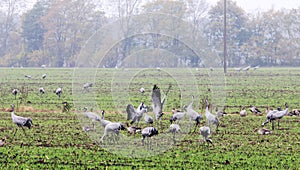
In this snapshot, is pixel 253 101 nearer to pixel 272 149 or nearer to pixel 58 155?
pixel 272 149

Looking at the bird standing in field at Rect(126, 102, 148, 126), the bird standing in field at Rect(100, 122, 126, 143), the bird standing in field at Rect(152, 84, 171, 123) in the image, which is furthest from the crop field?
the bird standing in field at Rect(126, 102, 148, 126)

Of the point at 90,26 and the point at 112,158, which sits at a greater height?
the point at 90,26

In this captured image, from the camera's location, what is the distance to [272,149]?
12.6 metres

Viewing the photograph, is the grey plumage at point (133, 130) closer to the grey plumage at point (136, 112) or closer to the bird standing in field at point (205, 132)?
the grey plumage at point (136, 112)

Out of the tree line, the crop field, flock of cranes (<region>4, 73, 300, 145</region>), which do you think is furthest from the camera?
the tree line

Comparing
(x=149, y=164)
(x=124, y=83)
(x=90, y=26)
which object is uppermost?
(x=90, y=26)

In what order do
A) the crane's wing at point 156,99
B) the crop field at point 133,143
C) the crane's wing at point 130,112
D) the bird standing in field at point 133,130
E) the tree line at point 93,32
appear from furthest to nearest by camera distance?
1. the tree line at point 93,32
2. the crane's wing at point 130,112
3. the bird standing in field at point 133,130
4. the crane's wing at point 156,99
5. the crop field at point 133,143

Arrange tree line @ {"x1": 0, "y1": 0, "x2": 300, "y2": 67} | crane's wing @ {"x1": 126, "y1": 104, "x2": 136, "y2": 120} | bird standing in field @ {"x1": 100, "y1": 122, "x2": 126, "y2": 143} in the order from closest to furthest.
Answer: bird standing in field @ {"x1": 100, "y1": 122, "x2": 126, "y2": 143} → crane's wing @ {"x1": 126, "y1": 104, "x2": 136, "y2": 120} → tree line @ {"x1": 0, "y1": 0, "x2": 300, "y2": 67}

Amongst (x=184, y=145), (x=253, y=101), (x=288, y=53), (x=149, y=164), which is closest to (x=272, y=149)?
(x=184, y=145)

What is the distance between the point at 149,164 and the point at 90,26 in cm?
5502

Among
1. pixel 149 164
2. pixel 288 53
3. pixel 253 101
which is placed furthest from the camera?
pixel 288 53

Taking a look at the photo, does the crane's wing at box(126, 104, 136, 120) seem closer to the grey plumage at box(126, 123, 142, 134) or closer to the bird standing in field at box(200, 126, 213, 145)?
the grey plumage at box(126, 123, 142, 134)

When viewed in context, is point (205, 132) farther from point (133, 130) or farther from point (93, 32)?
point (93, 32)

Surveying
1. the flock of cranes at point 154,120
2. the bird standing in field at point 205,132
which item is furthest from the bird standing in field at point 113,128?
the bird standing in field at point 205,132
